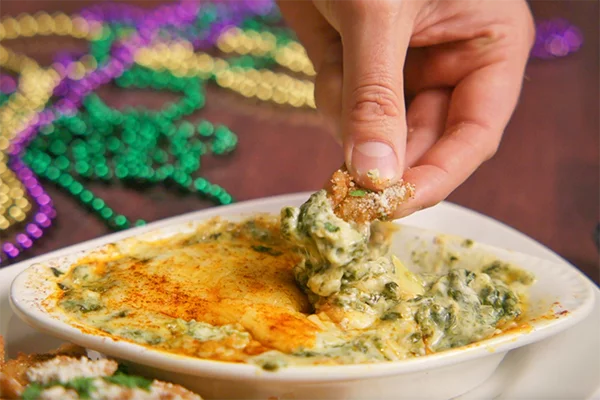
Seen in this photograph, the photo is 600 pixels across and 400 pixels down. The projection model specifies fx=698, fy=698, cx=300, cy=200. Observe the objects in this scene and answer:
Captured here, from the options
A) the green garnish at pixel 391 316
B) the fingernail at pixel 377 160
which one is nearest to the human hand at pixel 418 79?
the fingernail at pixel 377 160

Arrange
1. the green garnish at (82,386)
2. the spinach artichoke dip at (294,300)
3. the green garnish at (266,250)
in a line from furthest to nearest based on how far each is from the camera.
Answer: the green garnish at (266,250), the spinach artichoke dip at (294,300), the green garnish at (82,386)

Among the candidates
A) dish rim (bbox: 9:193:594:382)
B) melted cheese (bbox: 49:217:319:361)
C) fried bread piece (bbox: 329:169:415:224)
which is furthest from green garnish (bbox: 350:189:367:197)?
dish rim (bbox: 9:193:594:382)

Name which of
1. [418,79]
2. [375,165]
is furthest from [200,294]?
[418,79]

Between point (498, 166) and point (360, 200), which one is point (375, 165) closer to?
point (360, 200)

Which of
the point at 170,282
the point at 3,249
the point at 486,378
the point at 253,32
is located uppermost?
the point at 253,32

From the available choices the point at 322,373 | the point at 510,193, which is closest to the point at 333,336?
the point at 322,373

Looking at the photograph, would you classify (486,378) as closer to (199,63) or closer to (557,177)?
(557,177)

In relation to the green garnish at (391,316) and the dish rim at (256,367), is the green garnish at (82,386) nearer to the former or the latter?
the dish rim at (256,367)
